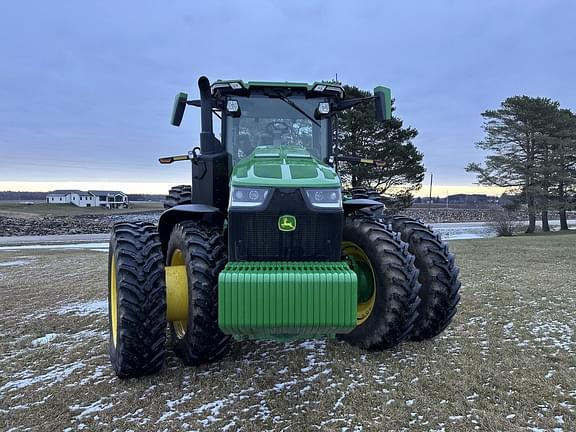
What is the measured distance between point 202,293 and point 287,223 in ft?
3.06

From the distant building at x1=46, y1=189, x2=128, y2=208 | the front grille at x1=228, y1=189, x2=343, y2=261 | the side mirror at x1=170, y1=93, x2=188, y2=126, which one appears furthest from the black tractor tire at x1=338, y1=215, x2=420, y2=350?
the distant building at x1=46, y1=189, x2=128, y2=208

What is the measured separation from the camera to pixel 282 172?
4.01m

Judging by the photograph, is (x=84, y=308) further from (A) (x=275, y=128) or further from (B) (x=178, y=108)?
(A) (x=275, y=128)

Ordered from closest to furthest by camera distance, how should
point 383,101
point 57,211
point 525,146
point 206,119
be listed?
point 206,119 < point 383,101 < point 525,146 < point 57,211

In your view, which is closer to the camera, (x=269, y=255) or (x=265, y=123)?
(x=269, y=255)

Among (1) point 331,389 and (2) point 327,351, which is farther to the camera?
(2) point 327,351

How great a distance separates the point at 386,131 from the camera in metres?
24.1

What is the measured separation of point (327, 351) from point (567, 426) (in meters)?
2.17

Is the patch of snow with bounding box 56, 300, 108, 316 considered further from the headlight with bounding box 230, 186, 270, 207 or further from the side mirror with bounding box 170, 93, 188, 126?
the headlight with bounding box 230, 186, 270, 207

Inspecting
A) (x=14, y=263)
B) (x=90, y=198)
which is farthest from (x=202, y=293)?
(x=90, y=198)

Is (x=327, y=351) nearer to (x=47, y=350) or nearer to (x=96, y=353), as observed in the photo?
(x=96, y=353)

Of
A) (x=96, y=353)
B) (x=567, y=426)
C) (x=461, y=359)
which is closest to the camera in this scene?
(x=567, y=426)

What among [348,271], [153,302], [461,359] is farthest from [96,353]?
[461,359]

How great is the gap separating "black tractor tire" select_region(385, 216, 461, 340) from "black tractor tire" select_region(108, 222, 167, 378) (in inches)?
101
